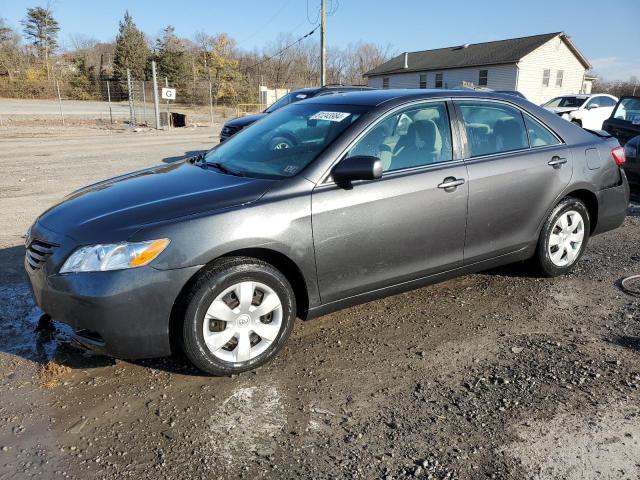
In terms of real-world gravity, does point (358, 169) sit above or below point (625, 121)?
below

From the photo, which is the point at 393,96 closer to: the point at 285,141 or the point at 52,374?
the point at 285,141

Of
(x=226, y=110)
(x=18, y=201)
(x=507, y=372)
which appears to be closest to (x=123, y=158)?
(x=18, y=201)

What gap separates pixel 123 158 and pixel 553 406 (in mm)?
11979

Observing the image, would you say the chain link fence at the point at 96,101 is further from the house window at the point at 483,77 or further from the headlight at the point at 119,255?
the headlight at the point at 119,255

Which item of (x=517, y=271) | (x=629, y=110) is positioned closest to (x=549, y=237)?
(x=517, y=271)

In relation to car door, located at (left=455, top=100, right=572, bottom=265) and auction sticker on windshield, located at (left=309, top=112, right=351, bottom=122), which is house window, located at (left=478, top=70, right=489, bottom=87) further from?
auction sticker on windshield, located at (left=309, top=112, right=351, bottom=122)

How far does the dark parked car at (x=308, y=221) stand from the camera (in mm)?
2863

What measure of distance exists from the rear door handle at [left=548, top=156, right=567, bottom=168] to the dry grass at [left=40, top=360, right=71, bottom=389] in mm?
4012

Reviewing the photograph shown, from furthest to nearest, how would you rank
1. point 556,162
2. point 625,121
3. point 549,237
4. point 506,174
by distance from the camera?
point 625,121 → point 549,237 → point 556,162 → point 506,174

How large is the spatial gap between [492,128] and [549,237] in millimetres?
1125

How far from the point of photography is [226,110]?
38.7 metres

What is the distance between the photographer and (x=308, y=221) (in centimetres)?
321

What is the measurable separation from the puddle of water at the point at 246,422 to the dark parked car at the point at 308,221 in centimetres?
24

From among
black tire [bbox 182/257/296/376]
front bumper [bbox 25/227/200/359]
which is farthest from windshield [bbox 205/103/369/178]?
front bumper [bbox 25/227/200/359]
